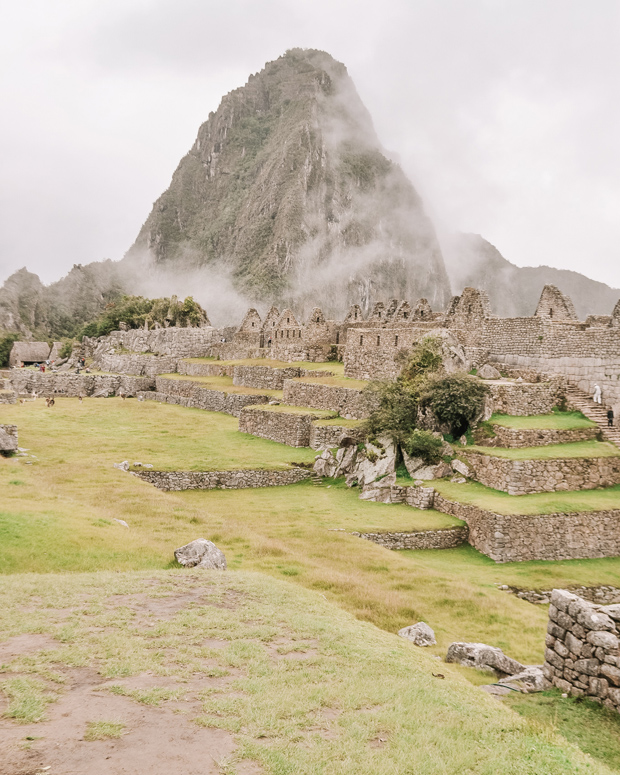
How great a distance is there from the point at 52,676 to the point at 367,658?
13.2 ft

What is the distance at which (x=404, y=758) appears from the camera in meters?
4.99

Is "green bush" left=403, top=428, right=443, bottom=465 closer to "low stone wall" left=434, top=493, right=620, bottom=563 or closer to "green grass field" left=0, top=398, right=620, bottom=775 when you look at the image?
"green grass field" left=0, top=398, right=620, bottom=775

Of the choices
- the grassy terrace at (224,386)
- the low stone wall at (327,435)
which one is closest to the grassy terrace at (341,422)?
the low stone wall at (327,435)

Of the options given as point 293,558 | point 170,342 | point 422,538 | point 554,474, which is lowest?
point 422,538

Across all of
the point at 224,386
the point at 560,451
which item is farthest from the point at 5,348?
the point at 560,451

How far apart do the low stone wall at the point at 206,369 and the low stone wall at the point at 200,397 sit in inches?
124

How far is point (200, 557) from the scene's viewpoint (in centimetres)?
1247

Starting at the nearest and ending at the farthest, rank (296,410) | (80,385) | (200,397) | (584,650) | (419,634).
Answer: (584,650), (419,634), (296,410), (200,397), (80,385)

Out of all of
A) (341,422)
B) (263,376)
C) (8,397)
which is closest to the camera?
(341,422)

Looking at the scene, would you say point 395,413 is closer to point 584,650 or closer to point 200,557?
point 200,557

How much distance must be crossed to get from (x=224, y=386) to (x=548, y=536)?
106ft

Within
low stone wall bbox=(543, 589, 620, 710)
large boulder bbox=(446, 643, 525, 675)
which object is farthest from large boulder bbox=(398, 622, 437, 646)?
low stone wall bbox=(543, 589, 620, 710)

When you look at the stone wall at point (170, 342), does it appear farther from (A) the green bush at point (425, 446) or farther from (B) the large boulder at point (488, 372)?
(A) the green bush at point (425, 446)

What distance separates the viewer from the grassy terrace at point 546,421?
70.5 ft
